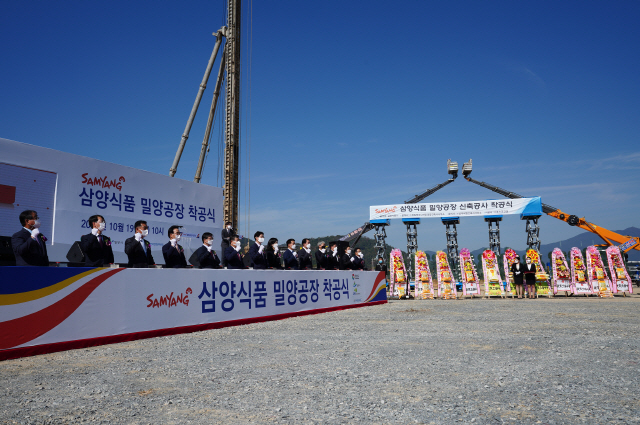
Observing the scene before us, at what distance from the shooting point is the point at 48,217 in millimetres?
9234

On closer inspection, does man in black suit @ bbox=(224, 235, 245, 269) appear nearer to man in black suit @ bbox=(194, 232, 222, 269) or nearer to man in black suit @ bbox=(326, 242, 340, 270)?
man in black suit @ bbox=(194, 232, 222, 269)

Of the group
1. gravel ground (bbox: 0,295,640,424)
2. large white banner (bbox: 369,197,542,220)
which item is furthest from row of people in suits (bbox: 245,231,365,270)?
large white banner (bbox: 369,197,542,220)

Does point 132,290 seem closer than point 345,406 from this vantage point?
No

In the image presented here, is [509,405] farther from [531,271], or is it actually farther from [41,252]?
[531,271]

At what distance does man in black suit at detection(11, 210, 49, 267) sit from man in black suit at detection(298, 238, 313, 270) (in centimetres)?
740

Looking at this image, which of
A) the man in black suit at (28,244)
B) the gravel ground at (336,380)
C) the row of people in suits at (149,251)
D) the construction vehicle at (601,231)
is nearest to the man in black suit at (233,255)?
the row of people in suits at (149,251)

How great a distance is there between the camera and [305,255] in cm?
1337

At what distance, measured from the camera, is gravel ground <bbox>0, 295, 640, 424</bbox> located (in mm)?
3193

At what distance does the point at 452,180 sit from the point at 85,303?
37038mm

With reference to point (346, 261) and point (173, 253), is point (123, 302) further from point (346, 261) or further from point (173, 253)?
point (346, 261)

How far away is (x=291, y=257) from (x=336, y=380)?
28.1ft

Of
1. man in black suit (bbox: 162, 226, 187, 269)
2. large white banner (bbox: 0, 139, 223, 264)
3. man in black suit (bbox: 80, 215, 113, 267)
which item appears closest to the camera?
man in black suit (bbox: 80, 215, 113, 267)

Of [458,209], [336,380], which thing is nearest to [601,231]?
[458,209]

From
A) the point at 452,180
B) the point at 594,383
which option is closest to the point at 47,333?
the point at 594,383
